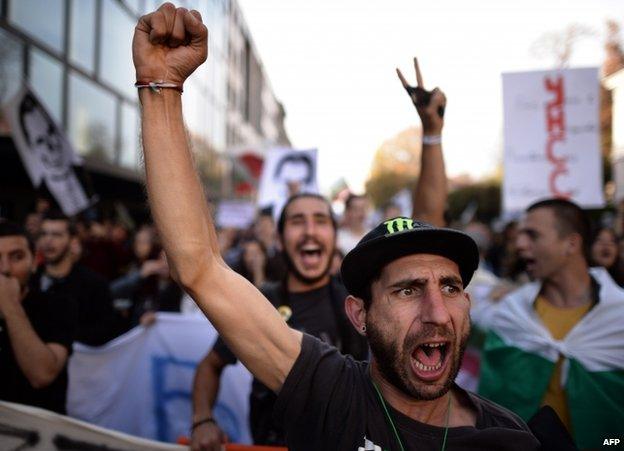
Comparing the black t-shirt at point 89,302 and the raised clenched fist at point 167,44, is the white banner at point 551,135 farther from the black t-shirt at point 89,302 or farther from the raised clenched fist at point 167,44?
the raised clenched fist at point 167,44

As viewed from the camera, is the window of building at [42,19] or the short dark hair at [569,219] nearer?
the short dark hair at [569,219]

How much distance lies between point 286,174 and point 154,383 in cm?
364

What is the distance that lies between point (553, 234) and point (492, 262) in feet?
26.5

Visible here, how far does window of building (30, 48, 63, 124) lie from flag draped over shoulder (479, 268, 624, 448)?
8.96m

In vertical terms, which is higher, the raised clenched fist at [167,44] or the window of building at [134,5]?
the window of building at [134,5]

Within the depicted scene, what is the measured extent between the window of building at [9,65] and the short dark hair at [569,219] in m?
8.54

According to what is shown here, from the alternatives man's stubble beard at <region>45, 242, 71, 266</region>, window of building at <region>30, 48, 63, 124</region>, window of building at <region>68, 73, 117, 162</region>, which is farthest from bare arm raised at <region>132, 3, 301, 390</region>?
window of building at <region>68, 73, 117, 162</region>

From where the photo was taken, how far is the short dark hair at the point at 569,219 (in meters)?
3.21

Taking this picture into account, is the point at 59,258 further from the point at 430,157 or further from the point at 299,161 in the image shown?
the point at 299,161

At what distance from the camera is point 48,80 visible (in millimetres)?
10695

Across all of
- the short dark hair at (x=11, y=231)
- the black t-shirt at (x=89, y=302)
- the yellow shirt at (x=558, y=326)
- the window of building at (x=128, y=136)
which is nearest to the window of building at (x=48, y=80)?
the window of building at (x=128, y=136)

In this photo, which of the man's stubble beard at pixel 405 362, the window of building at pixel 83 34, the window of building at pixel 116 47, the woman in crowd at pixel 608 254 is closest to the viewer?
the man's stubble beard at pixel 405 362

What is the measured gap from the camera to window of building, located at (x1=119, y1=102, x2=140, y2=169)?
14578mm

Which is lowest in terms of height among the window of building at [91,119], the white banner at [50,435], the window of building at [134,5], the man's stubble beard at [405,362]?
the white banner at [50,435]
